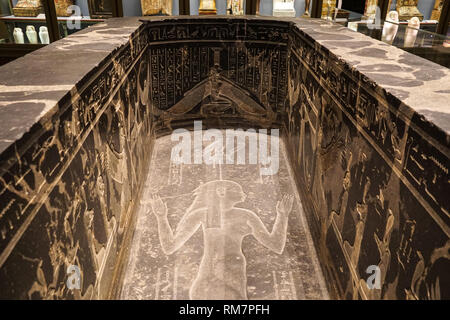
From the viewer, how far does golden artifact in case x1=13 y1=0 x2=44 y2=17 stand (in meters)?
4.64

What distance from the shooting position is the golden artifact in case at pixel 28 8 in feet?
15.2

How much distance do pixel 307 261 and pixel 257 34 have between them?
2.04 metres

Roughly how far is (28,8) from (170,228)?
4021mm

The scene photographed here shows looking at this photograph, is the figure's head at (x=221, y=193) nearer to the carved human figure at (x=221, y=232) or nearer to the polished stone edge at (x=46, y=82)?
the carved human figure at (x=221, y=232)

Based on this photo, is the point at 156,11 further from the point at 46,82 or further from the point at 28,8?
the point at 46,82

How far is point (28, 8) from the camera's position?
15.4 feet

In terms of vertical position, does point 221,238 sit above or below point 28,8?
below

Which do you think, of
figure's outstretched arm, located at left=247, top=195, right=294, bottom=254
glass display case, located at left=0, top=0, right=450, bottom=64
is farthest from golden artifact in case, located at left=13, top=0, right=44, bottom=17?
figure's outstretched arm, located at left=247, top=195, right=294, bottom=254

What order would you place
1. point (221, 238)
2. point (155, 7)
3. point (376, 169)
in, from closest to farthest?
1. point (376, 169)
2. point (221, 238)
3. point (155, 7)

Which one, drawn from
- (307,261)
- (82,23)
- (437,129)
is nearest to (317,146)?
(307,261)

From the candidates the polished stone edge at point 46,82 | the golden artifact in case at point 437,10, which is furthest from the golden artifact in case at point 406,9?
the polished stone edge at point 46,82

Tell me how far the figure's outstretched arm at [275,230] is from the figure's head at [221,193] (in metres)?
0.20

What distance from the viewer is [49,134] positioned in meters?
0.99

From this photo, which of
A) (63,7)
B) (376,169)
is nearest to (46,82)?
(376,169)
